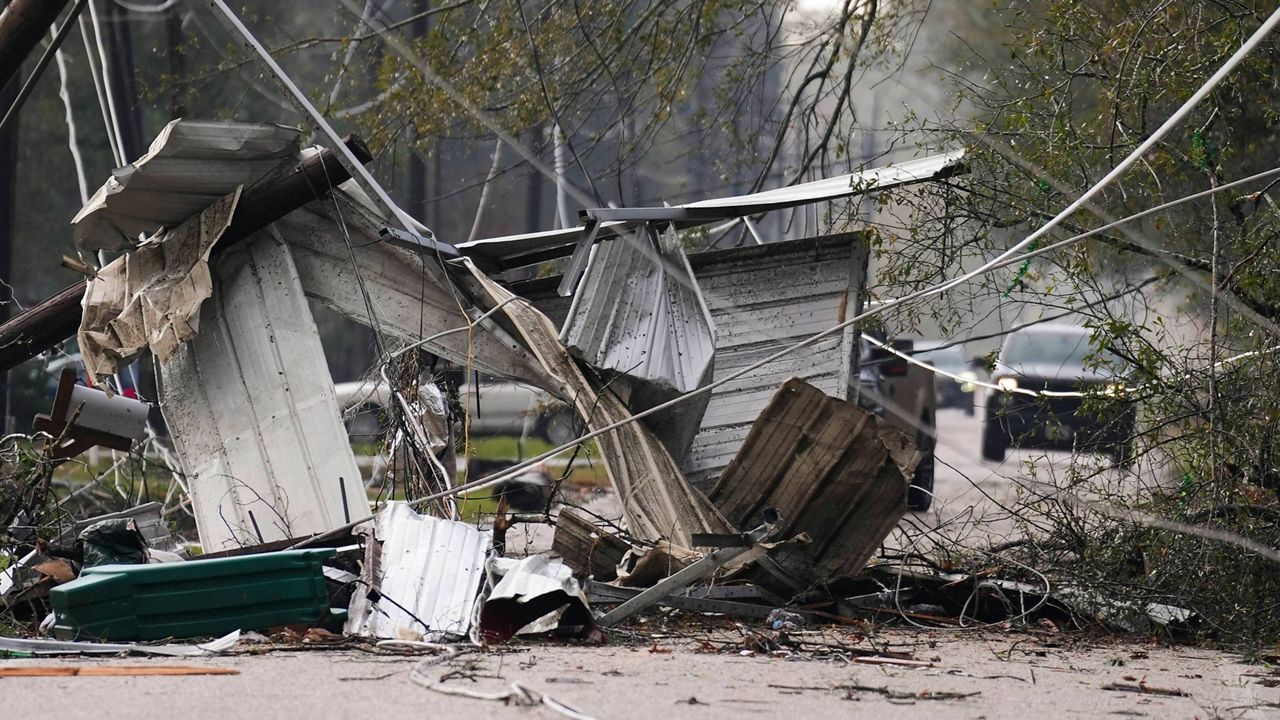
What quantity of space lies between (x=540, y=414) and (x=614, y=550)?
4246mm

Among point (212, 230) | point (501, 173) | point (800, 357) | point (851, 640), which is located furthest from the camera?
point (501, 173)

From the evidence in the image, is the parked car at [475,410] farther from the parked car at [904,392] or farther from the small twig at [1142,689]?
the small twig at [1142,689]

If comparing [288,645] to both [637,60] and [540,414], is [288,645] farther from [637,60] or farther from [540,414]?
[637,60]

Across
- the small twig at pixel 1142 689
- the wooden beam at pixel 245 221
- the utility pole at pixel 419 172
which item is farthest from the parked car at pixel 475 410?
the small twig at pixel 1142 689

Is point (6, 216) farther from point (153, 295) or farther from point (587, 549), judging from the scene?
point (587, 549)

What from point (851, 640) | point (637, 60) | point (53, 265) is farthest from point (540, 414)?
point (53, 265)

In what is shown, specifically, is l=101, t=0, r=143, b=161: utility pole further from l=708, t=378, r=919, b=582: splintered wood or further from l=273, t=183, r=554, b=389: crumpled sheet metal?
l=708, t=378, r=919, b=582: splintered wood

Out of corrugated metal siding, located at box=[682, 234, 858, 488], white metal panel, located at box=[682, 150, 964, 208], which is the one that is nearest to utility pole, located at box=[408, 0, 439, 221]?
corrugated metal siding, located at box=[682, 234, 858, 488]

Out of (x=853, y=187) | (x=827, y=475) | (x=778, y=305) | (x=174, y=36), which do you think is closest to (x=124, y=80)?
(x=174, y=36)

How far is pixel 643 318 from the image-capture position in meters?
7.30

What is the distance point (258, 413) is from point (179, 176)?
1.40 meters

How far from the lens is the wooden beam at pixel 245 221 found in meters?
7.50

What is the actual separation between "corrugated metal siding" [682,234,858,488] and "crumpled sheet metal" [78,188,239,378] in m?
2.90

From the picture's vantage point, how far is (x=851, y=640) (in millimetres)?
5852
